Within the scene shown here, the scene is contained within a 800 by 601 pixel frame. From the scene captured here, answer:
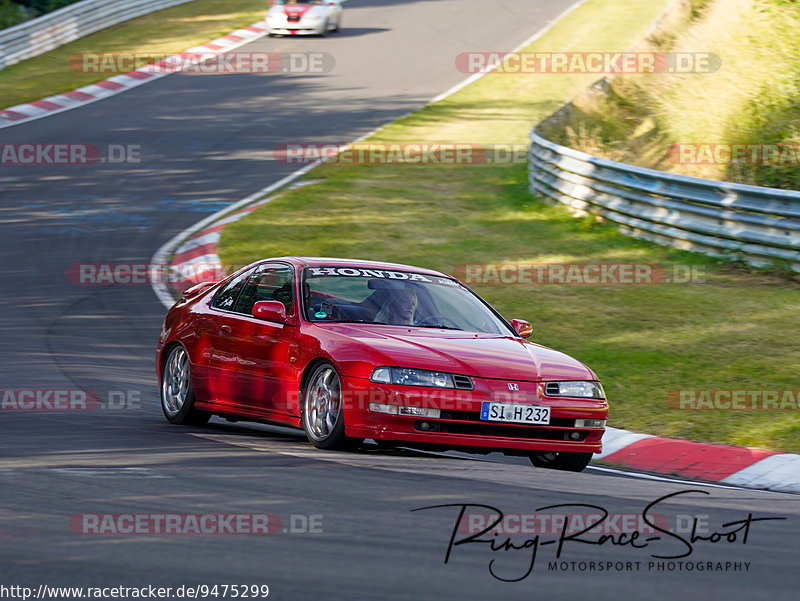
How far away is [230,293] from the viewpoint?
9086 millimetres

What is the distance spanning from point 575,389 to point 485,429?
735mm

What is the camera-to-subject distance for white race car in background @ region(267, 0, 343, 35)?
34.4 m

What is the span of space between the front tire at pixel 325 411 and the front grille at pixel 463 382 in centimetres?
71

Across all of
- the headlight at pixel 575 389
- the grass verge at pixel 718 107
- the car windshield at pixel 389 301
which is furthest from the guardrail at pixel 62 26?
the headlight at pixel 575 389

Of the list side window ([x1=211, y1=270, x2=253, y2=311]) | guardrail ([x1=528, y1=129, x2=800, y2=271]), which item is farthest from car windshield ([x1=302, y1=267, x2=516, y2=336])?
guardrail ([x1=528, y1=129, x2=800, y2=271])

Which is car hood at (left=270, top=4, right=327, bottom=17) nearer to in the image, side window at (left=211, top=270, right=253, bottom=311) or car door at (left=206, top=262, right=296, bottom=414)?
side window at (left=211, top=270, right=253, bottom=311)

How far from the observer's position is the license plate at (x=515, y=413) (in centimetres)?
718

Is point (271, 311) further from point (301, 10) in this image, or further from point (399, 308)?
point (301, 10)

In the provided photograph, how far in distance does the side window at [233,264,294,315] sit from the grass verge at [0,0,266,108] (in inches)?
752

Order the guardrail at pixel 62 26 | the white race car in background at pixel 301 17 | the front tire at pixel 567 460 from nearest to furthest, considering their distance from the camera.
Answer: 1. the front tire at pixel 567 460
2. the guardrail at pixel 62 26
3. the white race car in background at pixel 301 17

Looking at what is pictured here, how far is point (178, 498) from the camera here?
18.6 ft

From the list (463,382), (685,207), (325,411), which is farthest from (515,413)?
(685,207)

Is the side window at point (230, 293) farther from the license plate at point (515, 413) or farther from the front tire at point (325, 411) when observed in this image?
the license plate at point (515, 413)

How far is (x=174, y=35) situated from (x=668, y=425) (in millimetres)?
28245
